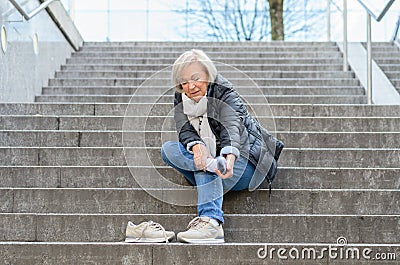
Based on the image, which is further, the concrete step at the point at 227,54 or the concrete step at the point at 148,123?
the concrete step at the point at 227,54

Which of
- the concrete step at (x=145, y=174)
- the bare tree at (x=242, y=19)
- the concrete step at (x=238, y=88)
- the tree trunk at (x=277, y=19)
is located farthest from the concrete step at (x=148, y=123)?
the bare tree at (x=242, y=19)

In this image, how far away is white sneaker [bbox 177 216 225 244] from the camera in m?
3.84

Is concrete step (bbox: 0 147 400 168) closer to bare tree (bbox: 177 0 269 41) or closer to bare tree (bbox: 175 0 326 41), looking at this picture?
bare tree (bbox: 175 0 326 41)

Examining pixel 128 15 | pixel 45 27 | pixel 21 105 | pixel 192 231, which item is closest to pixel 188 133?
pixel 192 231

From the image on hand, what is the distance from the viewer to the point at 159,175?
4711mm

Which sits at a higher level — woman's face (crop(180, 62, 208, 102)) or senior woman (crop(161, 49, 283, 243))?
woman's face (crop(180, 62, 208, 102))

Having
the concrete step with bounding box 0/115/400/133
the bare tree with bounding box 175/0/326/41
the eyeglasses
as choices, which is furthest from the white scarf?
the bare tree with bounding box 175/0/326/41

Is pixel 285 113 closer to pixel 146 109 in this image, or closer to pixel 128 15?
pixel 146 109

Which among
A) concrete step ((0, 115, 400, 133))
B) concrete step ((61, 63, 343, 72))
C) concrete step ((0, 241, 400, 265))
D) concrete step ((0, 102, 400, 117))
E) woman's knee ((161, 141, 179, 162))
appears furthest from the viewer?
concrete step ((61, 63, 343, 72))

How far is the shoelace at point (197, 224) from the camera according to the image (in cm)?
389

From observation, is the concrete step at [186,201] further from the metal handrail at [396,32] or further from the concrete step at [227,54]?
the concrete step at [227,54]

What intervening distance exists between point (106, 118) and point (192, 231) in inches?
88.7

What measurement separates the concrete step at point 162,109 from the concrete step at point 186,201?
1776 millimetres

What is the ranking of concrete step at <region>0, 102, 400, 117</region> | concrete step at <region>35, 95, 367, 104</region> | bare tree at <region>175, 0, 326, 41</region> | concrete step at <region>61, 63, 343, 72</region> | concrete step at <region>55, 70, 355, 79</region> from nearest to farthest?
concrete step at <region>0, 102, 400, 117</region>, concrete step at <region>35, 95, 367, 104</region>, concrete step at <region>55, 70, 355, 79</region>, concrete step at <region>61, 63, 343, 72</region>, bare tree at <region>175, 0, 326, 41</region>
